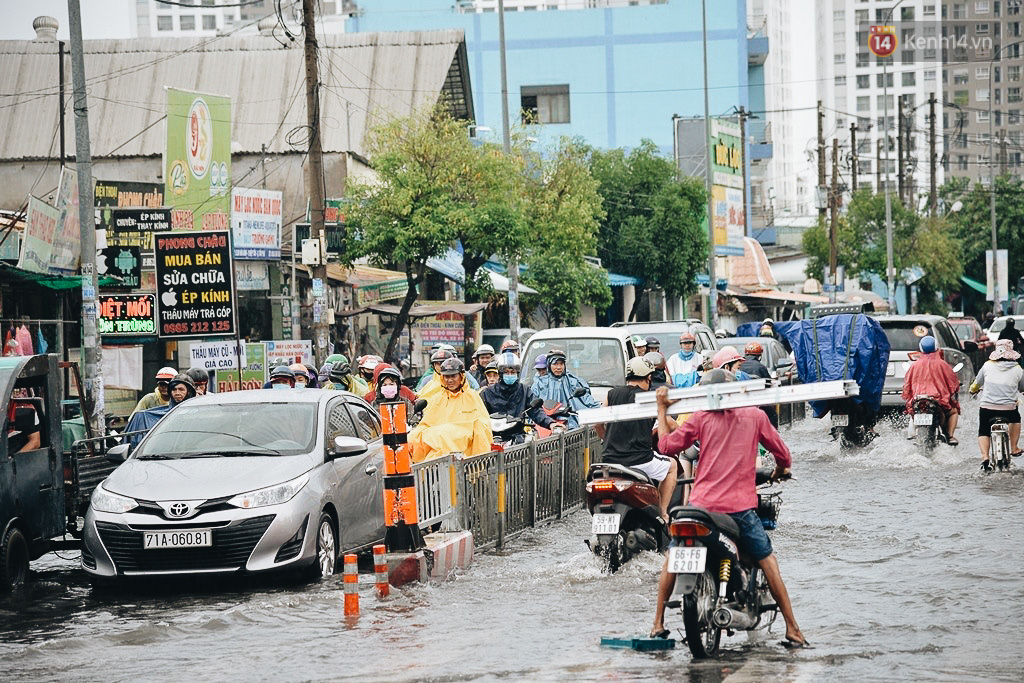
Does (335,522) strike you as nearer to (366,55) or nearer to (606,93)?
(366,55)

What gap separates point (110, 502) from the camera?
11008 mm

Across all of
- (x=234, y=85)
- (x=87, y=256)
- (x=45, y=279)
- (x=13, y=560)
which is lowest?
(x=13, y=560)

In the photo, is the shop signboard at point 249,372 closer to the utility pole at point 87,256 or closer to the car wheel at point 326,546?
the utility pole at point 87,256

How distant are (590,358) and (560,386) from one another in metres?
2.21

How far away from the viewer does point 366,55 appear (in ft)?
148

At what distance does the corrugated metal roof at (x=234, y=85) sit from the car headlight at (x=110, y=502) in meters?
30.3

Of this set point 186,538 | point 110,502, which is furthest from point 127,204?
point 186,538

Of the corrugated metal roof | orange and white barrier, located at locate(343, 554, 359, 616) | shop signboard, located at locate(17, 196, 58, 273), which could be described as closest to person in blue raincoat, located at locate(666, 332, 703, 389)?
shop signboard, located at locate(17, 196, 58, 273)

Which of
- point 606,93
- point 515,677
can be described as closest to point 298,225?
point 515,677

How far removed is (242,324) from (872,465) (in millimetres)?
16933

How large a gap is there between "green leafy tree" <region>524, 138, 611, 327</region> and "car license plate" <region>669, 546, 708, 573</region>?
31.3 m

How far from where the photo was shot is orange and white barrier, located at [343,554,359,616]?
31.0 feet

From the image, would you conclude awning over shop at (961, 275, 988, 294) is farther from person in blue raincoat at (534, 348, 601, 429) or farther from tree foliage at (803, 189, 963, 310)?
person in blue raincoat at (534, 348, 601, 429)

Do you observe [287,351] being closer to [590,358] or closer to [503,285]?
[590,358]
